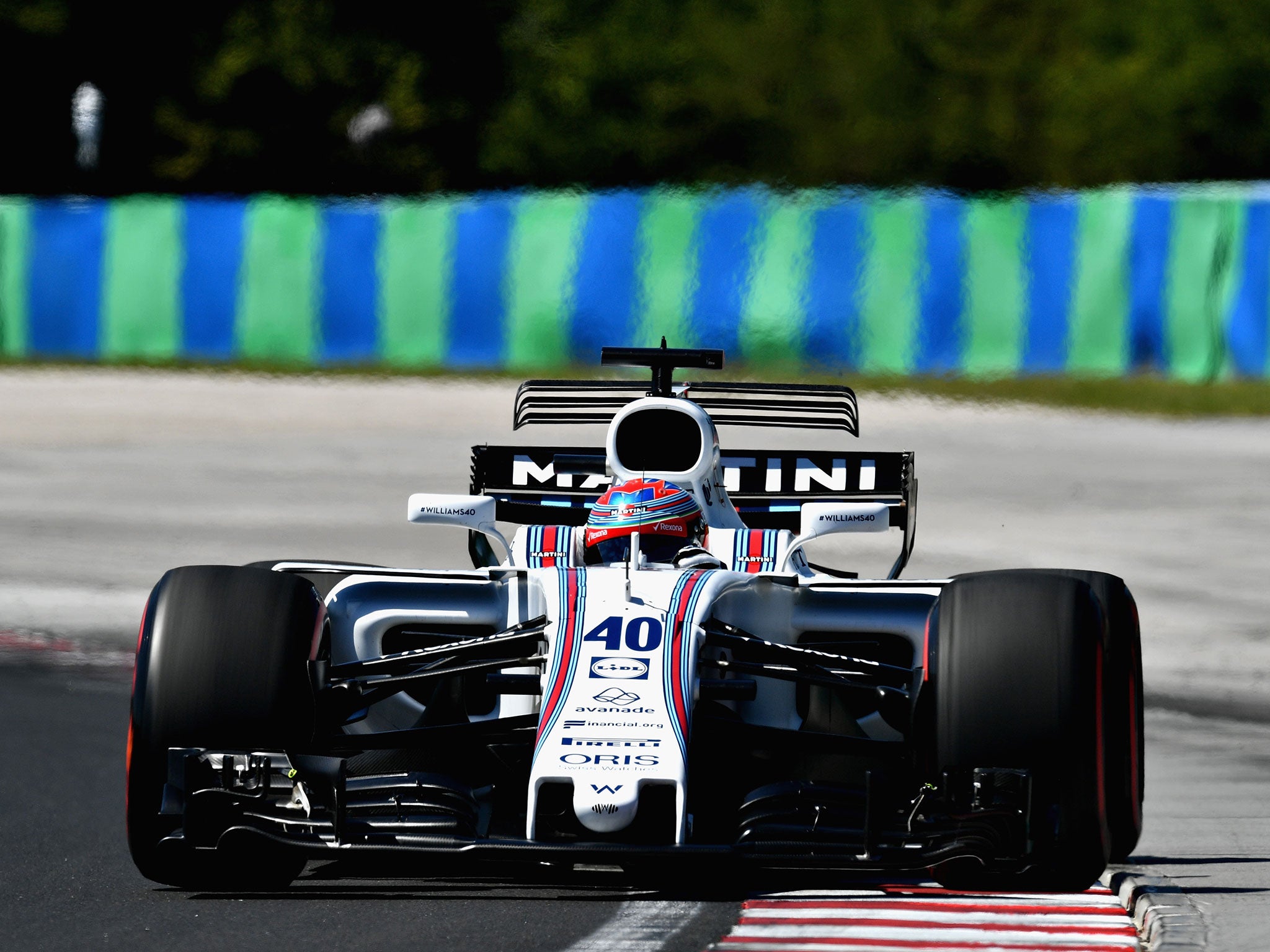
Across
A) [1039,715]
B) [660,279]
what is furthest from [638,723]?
[660,279]

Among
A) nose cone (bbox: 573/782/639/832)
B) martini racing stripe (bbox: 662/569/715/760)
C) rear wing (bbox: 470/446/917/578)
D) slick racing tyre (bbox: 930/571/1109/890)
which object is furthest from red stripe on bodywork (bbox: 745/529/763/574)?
nose cone (bbox: 573/782/639/832)

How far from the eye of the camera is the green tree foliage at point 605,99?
31297 millimetres

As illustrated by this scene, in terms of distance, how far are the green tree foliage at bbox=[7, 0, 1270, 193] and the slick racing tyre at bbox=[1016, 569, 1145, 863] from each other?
24.1m

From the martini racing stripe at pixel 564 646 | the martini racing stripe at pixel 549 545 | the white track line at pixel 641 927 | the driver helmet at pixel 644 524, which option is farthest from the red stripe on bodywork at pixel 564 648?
the martini racing stripe at pixel 549 545

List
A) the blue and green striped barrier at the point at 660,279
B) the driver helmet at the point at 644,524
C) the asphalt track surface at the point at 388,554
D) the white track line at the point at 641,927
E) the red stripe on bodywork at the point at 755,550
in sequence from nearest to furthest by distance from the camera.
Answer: the white track line at the point at 641,927, the asphalt track surface at the point at 388,554, the driver helmet at the point at 644,524, the red stripe on bodywork at the point at 755,550, the blue and green striped barrier at the point at 660,279

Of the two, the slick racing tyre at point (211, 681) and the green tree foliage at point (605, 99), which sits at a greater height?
the green tree foliage at point (605, 99)

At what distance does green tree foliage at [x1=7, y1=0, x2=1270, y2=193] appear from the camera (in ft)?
103

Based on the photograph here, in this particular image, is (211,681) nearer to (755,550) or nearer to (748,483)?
(755,550)

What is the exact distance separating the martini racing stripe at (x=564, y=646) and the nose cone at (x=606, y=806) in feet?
0.68

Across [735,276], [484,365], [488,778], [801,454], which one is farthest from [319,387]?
[488,778]

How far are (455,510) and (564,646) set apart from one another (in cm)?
136

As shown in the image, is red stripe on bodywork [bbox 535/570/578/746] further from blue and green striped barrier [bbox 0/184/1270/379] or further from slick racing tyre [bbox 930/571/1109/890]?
blue and green striped barrier [bbox 0/184/1270/379]

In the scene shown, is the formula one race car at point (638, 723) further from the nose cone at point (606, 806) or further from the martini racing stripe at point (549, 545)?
the martini racing stripe at point (549, 545)

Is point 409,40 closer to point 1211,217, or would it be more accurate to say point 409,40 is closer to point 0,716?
point 1211,217
